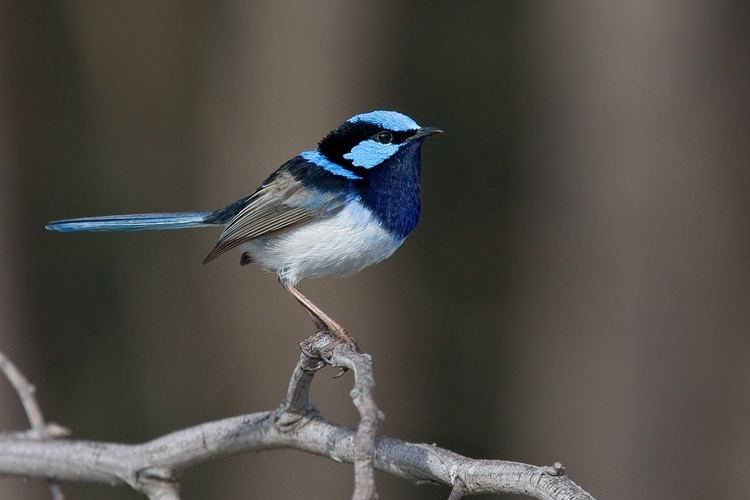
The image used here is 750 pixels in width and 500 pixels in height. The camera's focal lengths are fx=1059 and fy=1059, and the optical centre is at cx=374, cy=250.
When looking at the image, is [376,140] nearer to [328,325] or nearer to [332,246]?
[332,246]

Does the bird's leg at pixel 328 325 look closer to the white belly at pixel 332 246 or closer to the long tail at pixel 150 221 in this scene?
the white belly at pixel 332 246

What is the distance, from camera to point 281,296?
731 cm

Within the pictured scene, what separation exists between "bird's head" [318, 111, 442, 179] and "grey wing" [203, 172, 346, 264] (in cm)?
13

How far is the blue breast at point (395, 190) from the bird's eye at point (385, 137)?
0.17 feet

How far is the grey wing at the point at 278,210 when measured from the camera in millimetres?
3648

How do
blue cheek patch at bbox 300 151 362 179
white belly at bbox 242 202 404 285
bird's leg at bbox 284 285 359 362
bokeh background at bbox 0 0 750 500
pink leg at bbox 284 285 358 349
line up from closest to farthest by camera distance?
bird's leg at bbox 284 285 359 362 → pink leg at bbox 284 285 358 349 → white belly at bbox 242 202 404 285 → blue cheek patch at bbox 300 151 362 179 → bokeh background at bbox 0 0 750 500

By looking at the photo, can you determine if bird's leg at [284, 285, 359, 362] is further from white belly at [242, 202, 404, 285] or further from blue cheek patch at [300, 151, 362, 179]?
blue cheek patch at [300, 151, 362, 179]

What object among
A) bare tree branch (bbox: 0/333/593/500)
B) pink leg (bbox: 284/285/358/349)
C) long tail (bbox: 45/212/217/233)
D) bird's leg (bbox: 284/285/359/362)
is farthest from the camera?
long tail (bbox: 45/212/217/233)

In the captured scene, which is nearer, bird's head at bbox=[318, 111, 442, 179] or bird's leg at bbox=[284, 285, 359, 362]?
bird's leg at bbox=[284, 285, 359, 362]

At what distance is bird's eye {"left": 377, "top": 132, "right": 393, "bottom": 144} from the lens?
3.62m

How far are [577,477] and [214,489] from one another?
9.08ft

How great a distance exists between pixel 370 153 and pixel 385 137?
3.0 inches

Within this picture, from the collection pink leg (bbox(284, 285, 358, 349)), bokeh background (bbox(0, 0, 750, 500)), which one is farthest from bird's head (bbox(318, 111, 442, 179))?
bokeh background (bbox(0, 0, 750, 500))

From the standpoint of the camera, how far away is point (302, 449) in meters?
2.93
